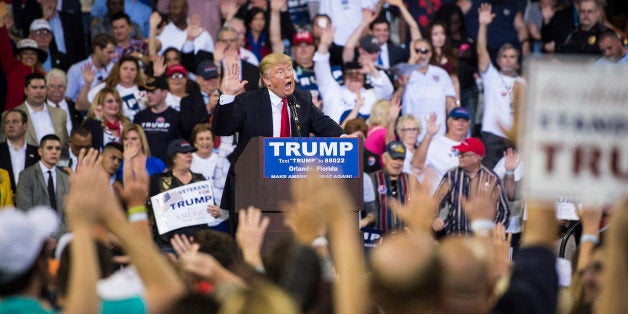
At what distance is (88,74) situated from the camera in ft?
42.5

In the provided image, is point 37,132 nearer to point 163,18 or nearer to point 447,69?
point 163,18

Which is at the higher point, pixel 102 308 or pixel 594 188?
pixel 594 188

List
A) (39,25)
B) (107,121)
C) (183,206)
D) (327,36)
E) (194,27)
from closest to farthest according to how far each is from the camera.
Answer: (183,206) < (107,121) < (39,25) < (327,36) < (194,27)

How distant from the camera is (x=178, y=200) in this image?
30.2 feet

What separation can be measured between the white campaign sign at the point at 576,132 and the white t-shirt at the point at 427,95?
9.65 meters

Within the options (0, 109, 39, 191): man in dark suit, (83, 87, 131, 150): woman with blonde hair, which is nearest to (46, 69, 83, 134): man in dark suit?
(83, 87, 131, 150): woman with blonde hair

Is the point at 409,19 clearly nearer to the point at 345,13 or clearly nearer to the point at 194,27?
the point at 345,13

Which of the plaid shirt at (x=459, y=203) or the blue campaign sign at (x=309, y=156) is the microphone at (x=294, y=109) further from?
the plaid shirt at (x=459, y=203)

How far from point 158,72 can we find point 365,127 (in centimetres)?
258

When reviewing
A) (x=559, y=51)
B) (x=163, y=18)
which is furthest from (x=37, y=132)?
(x=559, y=51)

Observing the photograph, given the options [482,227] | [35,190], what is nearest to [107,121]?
[35,190]

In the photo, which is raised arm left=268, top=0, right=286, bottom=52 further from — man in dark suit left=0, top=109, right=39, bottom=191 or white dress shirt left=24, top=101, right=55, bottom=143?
man in dark suit left=0, top=109, right=39, bottom=191

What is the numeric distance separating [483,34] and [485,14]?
0.35 m

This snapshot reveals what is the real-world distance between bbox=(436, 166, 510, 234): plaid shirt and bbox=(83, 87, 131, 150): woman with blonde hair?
354 cm
